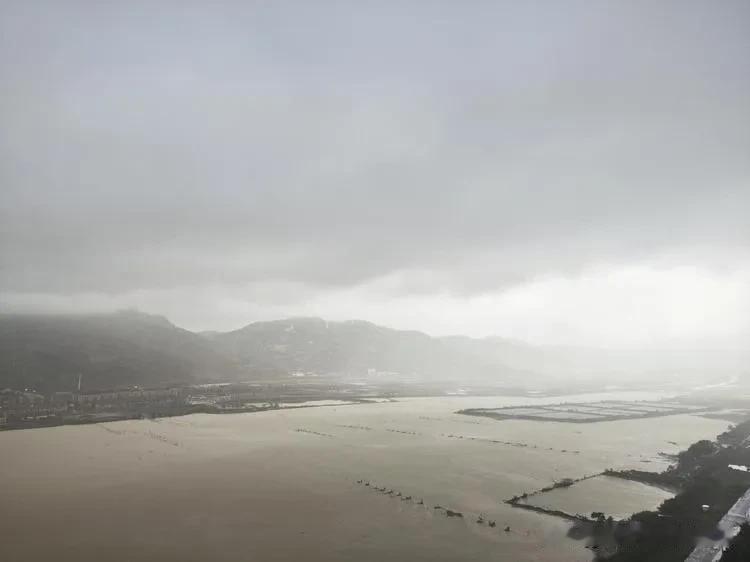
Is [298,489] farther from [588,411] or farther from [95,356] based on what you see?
[95,356]

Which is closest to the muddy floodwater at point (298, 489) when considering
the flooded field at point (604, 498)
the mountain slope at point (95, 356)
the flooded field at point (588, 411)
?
the flooded field at point (604, 498)

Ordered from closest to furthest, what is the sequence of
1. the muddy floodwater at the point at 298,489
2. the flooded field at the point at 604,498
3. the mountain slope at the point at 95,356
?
the muddy floodwater at the point at 298,489 → the flooded field at the point at 604,498 → the mountain slope at the point at 95,356

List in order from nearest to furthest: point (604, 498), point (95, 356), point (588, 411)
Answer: point (604, 498), point (588, 411), point (95, 356)

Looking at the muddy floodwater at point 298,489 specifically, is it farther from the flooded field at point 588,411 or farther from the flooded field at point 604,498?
the flooded field at point 588,411

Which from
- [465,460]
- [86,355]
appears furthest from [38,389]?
[465,460]

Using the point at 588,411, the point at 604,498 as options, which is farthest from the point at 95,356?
the point at 604,498

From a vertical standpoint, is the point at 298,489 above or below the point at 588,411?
above

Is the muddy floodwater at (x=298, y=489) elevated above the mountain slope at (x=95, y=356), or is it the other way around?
the mountain slope at (x=95, y=356)

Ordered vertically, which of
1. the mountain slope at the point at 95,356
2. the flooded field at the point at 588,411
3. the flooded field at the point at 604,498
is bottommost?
the flooded field at the point at 588,411

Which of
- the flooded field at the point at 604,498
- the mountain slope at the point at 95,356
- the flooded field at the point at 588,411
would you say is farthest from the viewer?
the mountain slope at the point at 95,356
